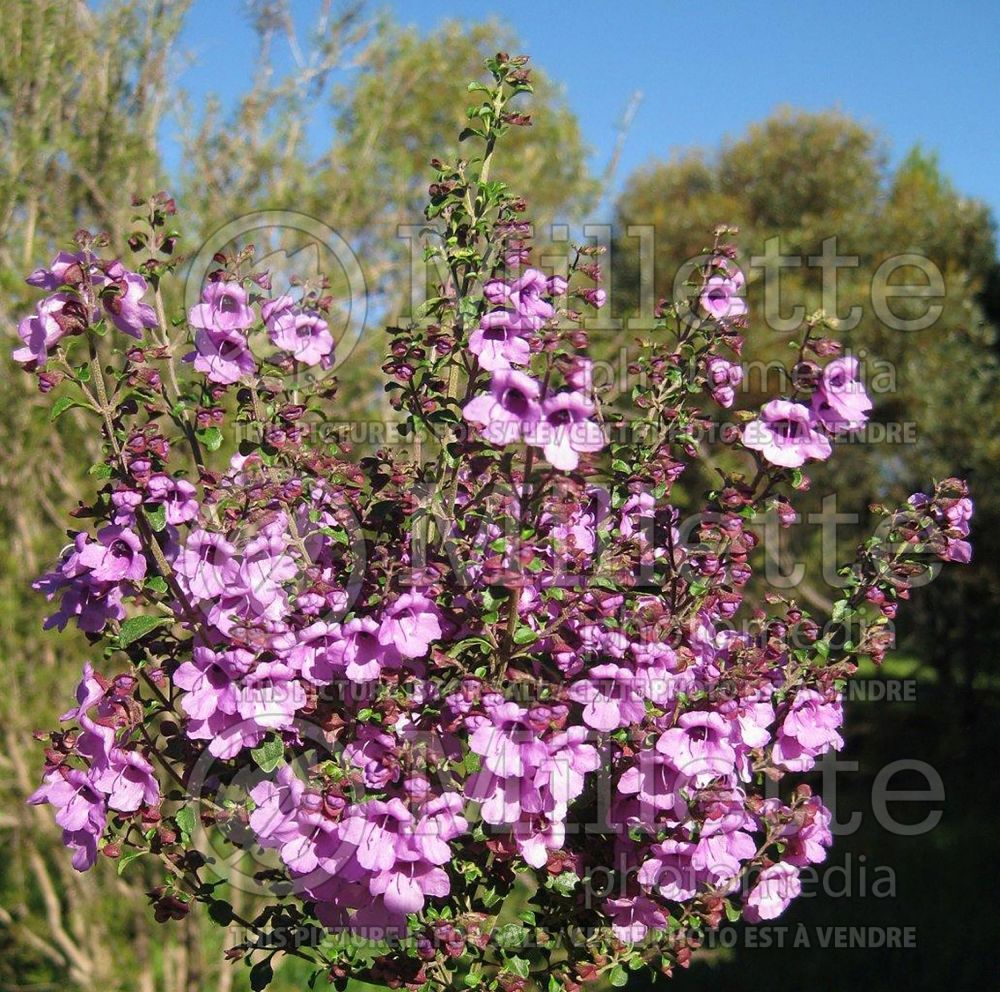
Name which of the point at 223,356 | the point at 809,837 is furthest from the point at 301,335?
the point at 809,837

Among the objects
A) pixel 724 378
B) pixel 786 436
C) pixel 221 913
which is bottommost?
pixel 221 913

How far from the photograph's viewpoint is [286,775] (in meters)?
1.70

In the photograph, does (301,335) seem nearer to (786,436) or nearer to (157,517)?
(157,517)

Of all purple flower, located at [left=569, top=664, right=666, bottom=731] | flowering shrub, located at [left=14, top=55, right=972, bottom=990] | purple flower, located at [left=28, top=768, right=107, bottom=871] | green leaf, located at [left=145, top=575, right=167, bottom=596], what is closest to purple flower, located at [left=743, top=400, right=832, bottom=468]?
flowering shrub, located at [left=14, top=55, right=972, bottom=990]

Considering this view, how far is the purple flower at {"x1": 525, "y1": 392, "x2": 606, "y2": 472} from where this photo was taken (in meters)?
1.45

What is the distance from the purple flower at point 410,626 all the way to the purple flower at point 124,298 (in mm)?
674

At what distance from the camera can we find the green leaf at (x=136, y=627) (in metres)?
1.65

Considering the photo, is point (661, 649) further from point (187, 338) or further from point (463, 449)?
point (187, 338)

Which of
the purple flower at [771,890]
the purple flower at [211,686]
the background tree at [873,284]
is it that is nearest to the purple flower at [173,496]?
the purple flower at [211,686]

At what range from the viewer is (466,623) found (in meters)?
1.75

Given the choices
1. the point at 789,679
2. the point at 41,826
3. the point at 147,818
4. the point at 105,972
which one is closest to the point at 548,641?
the point at 789,679

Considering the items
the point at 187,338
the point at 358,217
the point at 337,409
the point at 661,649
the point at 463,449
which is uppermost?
the point at 358,217

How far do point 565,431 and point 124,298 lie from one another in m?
0.80

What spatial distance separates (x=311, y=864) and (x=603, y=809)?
0.51m
